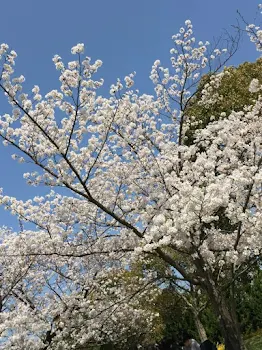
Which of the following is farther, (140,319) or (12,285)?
(140,319)

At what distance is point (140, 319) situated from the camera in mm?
14773

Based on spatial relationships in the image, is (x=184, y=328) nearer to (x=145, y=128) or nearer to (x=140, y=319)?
(x=140, y=319)

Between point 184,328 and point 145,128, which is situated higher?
point 145,128

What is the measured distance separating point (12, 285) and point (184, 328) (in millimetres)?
10933

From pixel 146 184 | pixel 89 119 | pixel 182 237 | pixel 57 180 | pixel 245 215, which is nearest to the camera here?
pixel 245 215

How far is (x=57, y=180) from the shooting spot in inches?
267

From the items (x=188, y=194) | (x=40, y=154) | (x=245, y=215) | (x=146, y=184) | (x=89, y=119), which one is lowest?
(x=245, y=215)

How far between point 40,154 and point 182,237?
296 centimetres

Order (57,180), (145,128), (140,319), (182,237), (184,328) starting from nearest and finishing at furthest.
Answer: (182,237) < (57,180) < (145,128) < (140,319) < (184,328)

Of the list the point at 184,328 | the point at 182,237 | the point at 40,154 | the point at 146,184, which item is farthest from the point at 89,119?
the point at 184,328

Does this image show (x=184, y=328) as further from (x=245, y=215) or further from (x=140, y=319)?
(x=245, y=215)

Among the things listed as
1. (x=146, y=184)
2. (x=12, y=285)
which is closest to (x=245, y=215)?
(x=146, y=184)

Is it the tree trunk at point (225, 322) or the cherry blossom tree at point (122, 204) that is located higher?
the cherry blossom tree at point (122, 204)

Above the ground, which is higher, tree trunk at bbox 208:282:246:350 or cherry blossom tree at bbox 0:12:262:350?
cherry blossom tree at bbox 0:12:262:350
